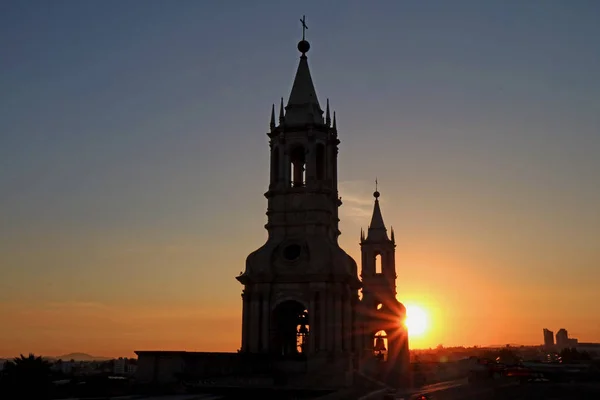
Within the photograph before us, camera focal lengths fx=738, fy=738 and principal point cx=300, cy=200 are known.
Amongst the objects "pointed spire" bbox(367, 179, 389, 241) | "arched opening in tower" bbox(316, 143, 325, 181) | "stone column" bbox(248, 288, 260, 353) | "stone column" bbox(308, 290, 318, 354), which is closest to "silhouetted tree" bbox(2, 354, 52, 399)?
"stone column" bbox(248, 288, 260, 353)

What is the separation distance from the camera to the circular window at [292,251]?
53.0 m

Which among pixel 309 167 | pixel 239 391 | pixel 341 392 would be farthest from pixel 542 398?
pixel 309 167

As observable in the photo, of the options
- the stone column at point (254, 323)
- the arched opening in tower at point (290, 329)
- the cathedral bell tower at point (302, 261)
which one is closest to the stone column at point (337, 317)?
the cathedral bell tower at point (302, 261)

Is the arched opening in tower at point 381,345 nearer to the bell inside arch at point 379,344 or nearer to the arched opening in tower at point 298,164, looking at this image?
the bell inside arch at point 379,344

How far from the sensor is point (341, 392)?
38.7 meters

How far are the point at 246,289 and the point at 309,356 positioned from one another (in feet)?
23.4

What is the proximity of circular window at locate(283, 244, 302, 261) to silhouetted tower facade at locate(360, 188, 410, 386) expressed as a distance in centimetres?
1608

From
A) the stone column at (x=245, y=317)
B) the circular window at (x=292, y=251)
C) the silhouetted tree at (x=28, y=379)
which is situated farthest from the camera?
the circular window at (x=292, y=251)

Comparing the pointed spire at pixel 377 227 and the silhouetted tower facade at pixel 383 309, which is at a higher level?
the pointed spire at pixel 377 227

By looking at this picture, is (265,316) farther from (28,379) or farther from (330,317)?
(28,379)

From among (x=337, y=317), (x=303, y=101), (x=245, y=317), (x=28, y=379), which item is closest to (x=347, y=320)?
(x=337, y=317)

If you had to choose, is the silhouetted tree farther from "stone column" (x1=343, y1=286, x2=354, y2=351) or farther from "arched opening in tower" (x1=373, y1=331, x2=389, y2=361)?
"arched opening in tower" (x1=373, y1=331, x2=389, y2=361)

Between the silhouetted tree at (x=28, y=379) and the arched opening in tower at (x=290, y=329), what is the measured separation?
62.1ft

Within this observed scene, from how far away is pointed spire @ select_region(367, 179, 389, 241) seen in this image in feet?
252
